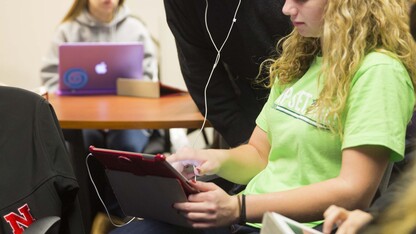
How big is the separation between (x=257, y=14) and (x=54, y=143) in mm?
751

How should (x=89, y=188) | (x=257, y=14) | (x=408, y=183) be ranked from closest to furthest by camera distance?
(x=408, y=183) → (x=257, y=14) → (x=89, y=188)

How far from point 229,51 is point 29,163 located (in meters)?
0.77

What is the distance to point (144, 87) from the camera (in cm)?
301

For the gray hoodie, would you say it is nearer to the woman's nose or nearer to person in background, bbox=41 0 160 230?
person in background, bbox=41 0 160 230

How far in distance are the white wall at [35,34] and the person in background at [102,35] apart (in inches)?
30.7

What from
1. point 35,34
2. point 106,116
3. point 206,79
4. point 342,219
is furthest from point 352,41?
point 35,34

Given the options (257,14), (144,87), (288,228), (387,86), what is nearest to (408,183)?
(288,228)

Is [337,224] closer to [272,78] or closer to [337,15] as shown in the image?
[337,15]

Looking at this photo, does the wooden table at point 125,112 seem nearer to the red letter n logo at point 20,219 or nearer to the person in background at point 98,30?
the person in background at point 98,30

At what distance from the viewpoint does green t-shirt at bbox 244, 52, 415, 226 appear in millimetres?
1366

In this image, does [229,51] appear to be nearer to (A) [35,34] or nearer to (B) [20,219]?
(B) [20,219]

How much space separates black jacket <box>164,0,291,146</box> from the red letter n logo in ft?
2.59

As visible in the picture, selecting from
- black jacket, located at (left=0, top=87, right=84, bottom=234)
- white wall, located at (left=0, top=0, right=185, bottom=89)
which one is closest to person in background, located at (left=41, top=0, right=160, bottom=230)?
white wall, located at (left=0, top=0, right=185, bottom=89)

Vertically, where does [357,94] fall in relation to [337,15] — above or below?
below
